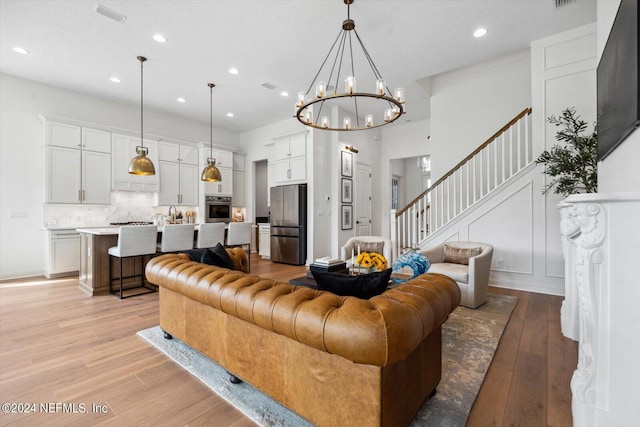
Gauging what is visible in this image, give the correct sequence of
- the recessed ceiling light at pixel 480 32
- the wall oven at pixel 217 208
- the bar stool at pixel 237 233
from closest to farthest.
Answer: the recessed ceiling light at pixel 480 32
the bar stool at pixel 237 233
the wall oven at pixel 217 208

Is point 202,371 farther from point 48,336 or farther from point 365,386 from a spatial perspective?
point 48,336

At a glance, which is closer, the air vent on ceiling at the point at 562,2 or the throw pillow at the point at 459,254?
the air vent on ceiling at the point at 562,2

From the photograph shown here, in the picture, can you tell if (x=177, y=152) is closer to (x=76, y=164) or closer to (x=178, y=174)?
(x=178, y=174)

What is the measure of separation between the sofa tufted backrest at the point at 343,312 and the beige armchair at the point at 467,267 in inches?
73.1

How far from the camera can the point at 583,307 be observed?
1459mm

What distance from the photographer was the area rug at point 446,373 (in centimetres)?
168

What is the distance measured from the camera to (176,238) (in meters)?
4.52

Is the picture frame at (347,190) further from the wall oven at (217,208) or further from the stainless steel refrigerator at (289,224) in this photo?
the wall oven at (217,208)

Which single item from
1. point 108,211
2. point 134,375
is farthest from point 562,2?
point 108,211

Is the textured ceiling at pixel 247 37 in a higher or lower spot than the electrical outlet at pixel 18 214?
higher

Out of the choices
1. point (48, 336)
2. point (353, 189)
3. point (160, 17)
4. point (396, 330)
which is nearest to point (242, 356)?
point (396, 330)

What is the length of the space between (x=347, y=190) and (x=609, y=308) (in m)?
5.81

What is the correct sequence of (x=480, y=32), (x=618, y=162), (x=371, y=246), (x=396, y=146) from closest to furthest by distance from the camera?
(x=618, y=162), (x=480, y=32), (x=371, y=246), (x=396, y=146)

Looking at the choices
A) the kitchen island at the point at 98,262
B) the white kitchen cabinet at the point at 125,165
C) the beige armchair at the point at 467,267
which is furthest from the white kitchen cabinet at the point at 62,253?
the beige armchair at the point at 467,267
